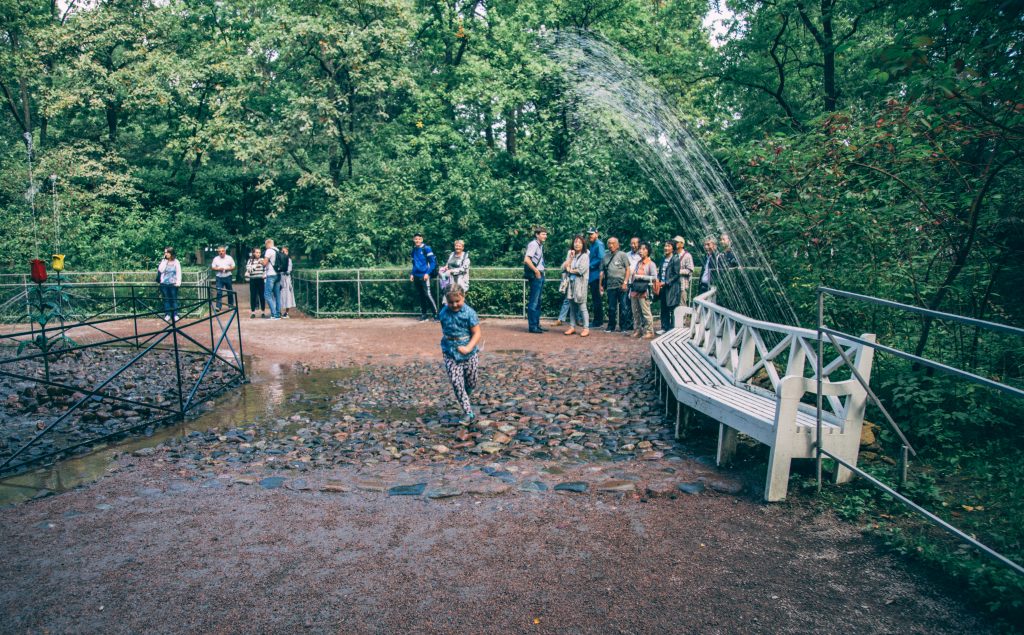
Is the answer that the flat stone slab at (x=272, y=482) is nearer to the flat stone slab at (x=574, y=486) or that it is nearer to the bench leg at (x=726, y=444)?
the flat stone slab at (x=574, y=486)

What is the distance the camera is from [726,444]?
18.0 ft

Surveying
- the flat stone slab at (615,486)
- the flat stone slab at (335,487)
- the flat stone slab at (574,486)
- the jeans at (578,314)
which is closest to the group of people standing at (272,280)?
the jeans at (578,314)

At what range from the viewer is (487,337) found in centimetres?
1277

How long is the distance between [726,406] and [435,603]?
2.99 metres

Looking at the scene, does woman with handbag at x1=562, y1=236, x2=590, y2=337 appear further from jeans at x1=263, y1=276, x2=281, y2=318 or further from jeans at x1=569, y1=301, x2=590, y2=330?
jeans at x1=263, y1=276, x2=281, y2=318

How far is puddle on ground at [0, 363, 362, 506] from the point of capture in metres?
5.31

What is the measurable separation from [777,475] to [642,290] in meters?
8.02

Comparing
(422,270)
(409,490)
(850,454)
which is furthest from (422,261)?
(850,454)

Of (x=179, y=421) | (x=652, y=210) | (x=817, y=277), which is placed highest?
(x=652, y=210)

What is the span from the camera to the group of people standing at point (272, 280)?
1616 centimetres

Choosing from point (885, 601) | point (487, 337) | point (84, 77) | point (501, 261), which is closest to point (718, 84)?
point (501, 261)

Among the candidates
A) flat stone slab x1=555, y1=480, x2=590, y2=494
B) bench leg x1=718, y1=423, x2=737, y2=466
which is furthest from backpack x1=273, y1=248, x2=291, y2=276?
bench leg x1=718, y1=423, x2=737, y2=466

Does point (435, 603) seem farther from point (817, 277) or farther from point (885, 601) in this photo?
point (817, 277)

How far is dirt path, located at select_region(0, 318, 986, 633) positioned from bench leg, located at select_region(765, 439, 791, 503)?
0.33 feet
